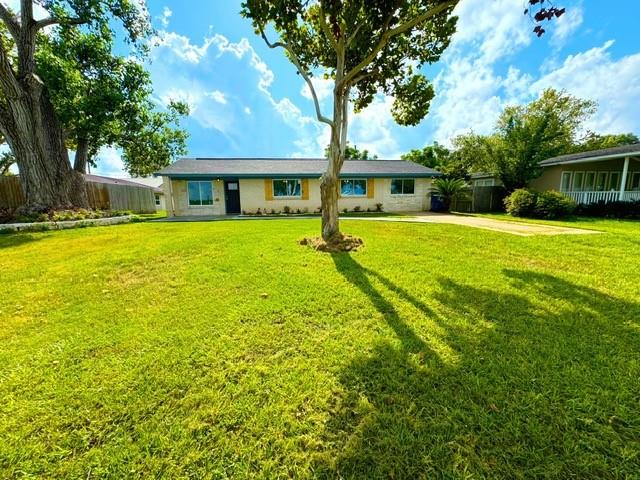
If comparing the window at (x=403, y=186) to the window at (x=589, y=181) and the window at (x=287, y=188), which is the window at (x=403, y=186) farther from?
the window at (x=589, y=181)

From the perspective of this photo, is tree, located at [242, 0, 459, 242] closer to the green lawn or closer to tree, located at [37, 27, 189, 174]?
the green lawn

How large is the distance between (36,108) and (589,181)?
92.5 feet

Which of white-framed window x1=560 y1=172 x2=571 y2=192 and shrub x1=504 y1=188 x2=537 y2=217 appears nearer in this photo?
shrub x1=504 y1=188 x2=537 y2=217

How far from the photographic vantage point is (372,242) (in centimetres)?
668

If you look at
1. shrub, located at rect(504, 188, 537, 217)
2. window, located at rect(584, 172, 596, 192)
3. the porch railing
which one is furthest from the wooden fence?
window, located at rect(584, 172, 596, 192)

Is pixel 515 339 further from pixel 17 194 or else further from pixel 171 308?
pixel 17 194

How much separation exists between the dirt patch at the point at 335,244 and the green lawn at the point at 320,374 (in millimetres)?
1598

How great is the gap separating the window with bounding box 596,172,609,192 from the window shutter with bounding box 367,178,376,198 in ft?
45.6

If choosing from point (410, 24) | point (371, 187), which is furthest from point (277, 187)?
point (410, 24)

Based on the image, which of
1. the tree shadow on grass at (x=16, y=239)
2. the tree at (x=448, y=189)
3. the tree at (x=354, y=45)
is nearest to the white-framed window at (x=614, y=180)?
the tree at (x=448, y=189)

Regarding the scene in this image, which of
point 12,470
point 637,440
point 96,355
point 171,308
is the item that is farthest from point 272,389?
point 637,440

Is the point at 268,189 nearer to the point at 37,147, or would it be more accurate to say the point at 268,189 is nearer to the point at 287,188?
the point at 287,188

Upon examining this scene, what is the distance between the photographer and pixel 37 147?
1014cm

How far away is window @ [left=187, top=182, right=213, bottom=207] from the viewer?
610 inches
